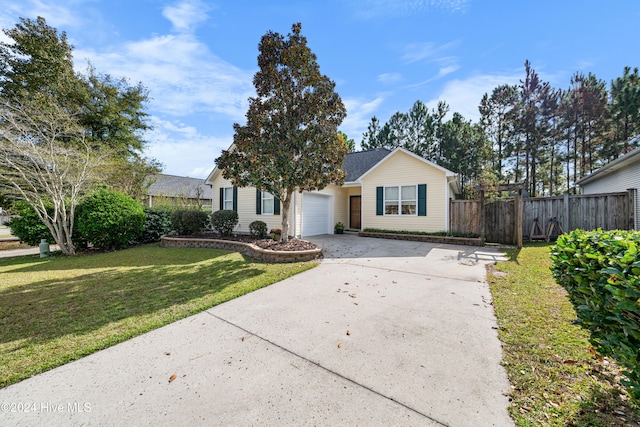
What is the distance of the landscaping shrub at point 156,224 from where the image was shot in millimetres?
11391

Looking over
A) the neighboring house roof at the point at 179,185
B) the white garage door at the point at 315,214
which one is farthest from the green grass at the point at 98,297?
the neighboring house roof at the point at 179,185

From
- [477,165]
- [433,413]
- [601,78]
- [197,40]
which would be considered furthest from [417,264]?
[601,78]

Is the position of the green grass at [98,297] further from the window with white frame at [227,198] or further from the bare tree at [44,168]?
the window with white frame at [227,198]

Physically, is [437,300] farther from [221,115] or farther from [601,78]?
[601,78]

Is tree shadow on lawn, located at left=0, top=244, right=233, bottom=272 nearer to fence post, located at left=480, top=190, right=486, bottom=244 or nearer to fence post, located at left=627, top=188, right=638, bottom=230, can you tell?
fence post, located at left=480, top=190, right=486, bottom=244

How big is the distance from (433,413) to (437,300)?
2491 mm

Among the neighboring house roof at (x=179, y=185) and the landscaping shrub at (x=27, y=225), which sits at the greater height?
the neighboring house roof at (x=179, y=185)

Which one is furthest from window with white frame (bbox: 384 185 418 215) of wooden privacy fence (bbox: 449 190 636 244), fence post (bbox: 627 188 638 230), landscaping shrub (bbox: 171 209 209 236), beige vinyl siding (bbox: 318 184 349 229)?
landscaping shrub (bbox: 171 209 209 236)

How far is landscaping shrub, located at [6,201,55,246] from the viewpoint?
911 centimetres

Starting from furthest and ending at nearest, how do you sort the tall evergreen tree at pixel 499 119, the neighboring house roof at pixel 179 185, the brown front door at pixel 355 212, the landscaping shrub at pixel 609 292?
1. the neighboring house roof at pixel 179 185
2. the tall evergreen tree at pixel 499 119
3. the brown front door at pixel 355 212
4. the landscaping shrub at pixel 609 292

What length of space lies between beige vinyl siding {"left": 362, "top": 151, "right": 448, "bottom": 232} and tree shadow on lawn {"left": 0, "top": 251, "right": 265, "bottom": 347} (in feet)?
25.5

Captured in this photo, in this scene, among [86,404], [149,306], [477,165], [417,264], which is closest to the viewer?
[86,404]

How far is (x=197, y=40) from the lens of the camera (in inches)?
300

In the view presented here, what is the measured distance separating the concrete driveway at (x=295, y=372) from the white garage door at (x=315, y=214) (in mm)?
8184
